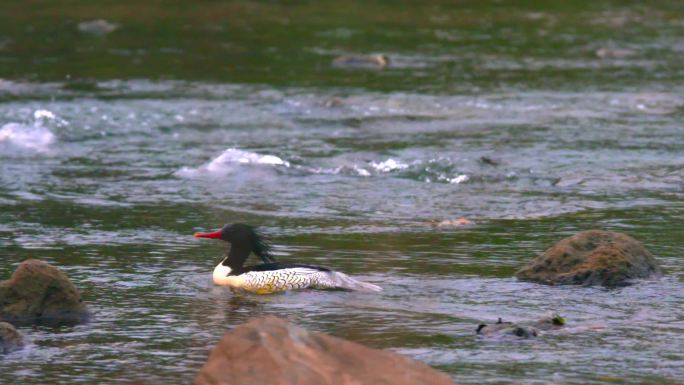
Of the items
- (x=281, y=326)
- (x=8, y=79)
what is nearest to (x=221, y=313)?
(x=281, y=326)

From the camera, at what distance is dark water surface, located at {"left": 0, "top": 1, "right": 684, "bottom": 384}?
31.3 feet

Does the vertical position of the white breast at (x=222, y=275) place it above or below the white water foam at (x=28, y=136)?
below

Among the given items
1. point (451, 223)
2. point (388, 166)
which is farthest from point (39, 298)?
point (388, 166)

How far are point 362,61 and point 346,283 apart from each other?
15.1 metres

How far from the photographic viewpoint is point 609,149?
17484 mm

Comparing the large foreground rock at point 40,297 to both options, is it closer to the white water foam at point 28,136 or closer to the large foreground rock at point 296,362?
the large foreground rock at point 296,362

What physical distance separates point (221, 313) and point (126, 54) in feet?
56.8

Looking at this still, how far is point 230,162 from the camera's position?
16.6m

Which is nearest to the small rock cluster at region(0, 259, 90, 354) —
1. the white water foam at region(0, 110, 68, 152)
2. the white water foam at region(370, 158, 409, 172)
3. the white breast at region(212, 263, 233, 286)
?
the white breast at region(212, 263, 233, 286)

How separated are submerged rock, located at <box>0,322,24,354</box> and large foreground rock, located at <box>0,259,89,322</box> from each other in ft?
2.58

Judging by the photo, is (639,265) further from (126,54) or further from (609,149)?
(126,54)

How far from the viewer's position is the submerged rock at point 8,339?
9109 mm

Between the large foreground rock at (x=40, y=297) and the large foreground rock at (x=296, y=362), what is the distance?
9.43ft

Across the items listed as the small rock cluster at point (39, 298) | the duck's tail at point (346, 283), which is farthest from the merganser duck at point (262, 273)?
the small rock cluster at point (39, 298)
